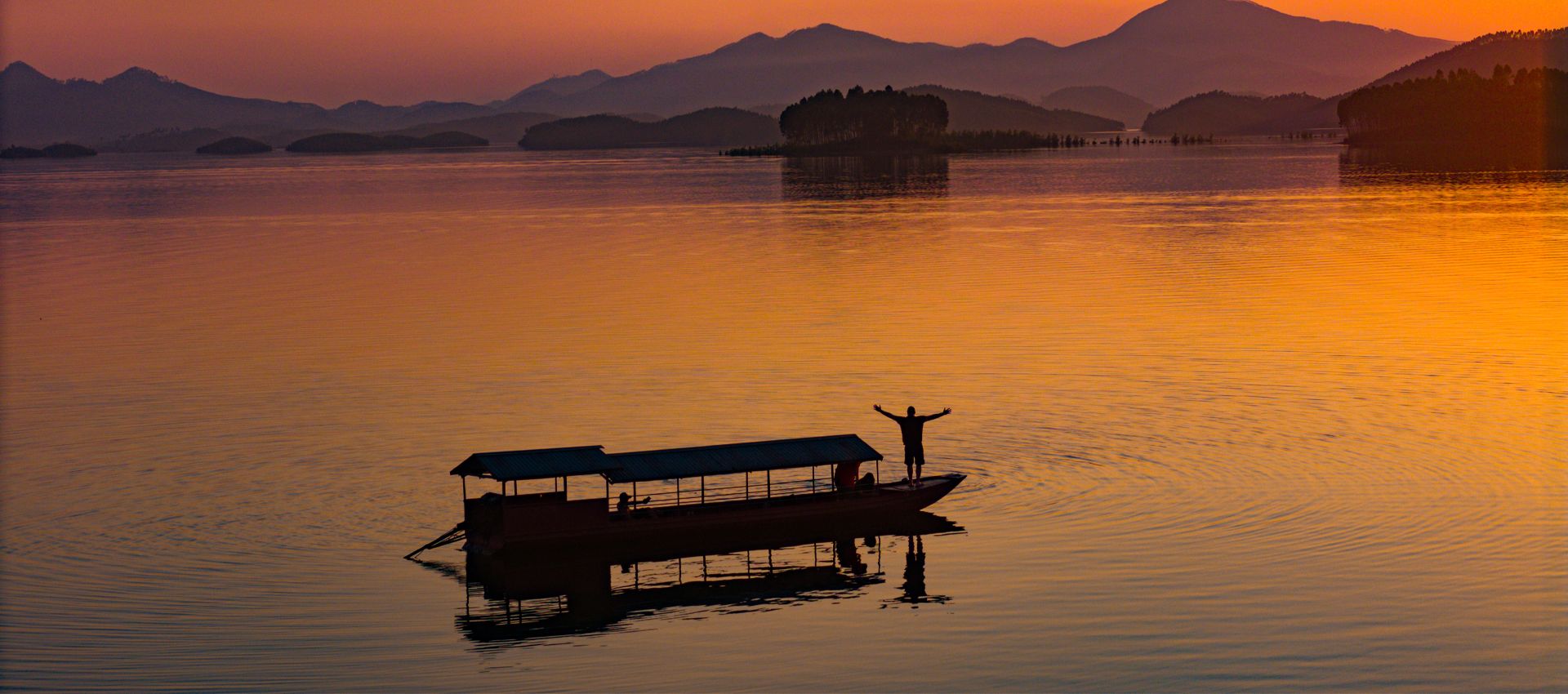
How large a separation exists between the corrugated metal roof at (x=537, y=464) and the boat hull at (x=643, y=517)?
64cm

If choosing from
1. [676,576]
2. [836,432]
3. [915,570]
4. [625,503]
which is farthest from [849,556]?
[836,432]

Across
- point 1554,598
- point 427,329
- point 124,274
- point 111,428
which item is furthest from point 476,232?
point 1554,598

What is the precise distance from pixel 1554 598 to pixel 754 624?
13.7m

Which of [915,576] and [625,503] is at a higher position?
[625,503]

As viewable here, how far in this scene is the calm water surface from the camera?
87.9 feet

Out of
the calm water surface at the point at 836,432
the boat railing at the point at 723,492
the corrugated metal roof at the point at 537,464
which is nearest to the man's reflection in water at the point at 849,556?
the calm water surface at the point at 836,432

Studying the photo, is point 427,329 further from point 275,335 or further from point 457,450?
point 457,450

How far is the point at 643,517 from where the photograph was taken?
33.8m

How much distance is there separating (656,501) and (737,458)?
11.4ft

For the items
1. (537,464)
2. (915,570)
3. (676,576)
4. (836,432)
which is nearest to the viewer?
(915,570)

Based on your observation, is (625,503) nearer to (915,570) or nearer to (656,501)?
(656,501)

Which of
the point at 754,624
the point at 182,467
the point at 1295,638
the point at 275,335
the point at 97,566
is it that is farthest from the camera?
the point at 275,335

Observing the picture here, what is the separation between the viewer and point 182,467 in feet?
132

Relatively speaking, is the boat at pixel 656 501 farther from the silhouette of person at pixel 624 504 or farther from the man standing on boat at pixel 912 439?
the man standing on boat at pixel 912 439
